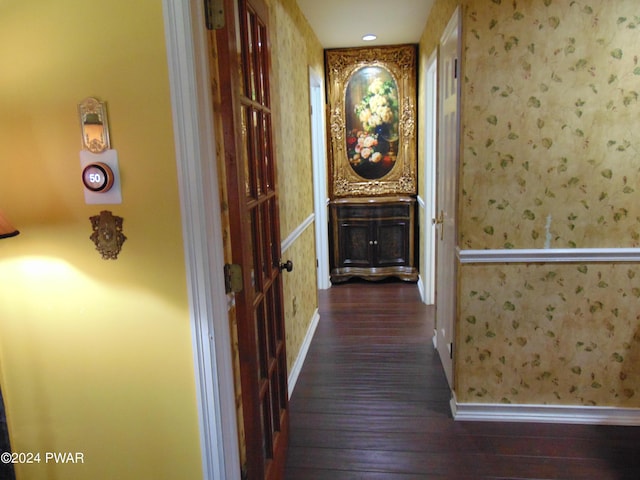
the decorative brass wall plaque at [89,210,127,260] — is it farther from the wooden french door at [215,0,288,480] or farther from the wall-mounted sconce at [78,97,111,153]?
the wooden french door at [215,0,288,480]

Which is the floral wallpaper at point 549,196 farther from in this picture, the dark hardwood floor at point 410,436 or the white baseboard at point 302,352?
the white baseboard at point 302,352

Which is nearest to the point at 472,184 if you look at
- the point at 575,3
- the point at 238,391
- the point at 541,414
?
the point at 575,3

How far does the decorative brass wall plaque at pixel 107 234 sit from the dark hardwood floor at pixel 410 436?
1.35 metres

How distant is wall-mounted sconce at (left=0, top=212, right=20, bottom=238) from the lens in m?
1.20

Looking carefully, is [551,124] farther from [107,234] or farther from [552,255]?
[107,234]

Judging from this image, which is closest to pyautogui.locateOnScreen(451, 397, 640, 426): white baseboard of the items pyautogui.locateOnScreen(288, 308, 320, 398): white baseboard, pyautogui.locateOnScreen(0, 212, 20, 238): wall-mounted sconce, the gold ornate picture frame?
pyautogui.locateOnScreen(288, 308, 320, 398): white baseboard

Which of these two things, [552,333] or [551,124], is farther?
[552,333]

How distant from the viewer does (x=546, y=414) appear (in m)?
2.42

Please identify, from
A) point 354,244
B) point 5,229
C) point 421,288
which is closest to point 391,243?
point 354,244

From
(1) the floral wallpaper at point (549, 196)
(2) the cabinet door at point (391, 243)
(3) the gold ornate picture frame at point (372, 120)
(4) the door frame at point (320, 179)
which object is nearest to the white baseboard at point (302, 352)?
(4) the door frame at point (320, 179)

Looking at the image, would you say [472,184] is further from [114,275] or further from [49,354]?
[49,354]

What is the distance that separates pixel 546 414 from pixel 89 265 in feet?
7.51

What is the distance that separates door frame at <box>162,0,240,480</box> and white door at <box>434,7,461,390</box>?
4.63ft

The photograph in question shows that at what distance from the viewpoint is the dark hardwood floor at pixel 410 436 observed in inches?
81.8
